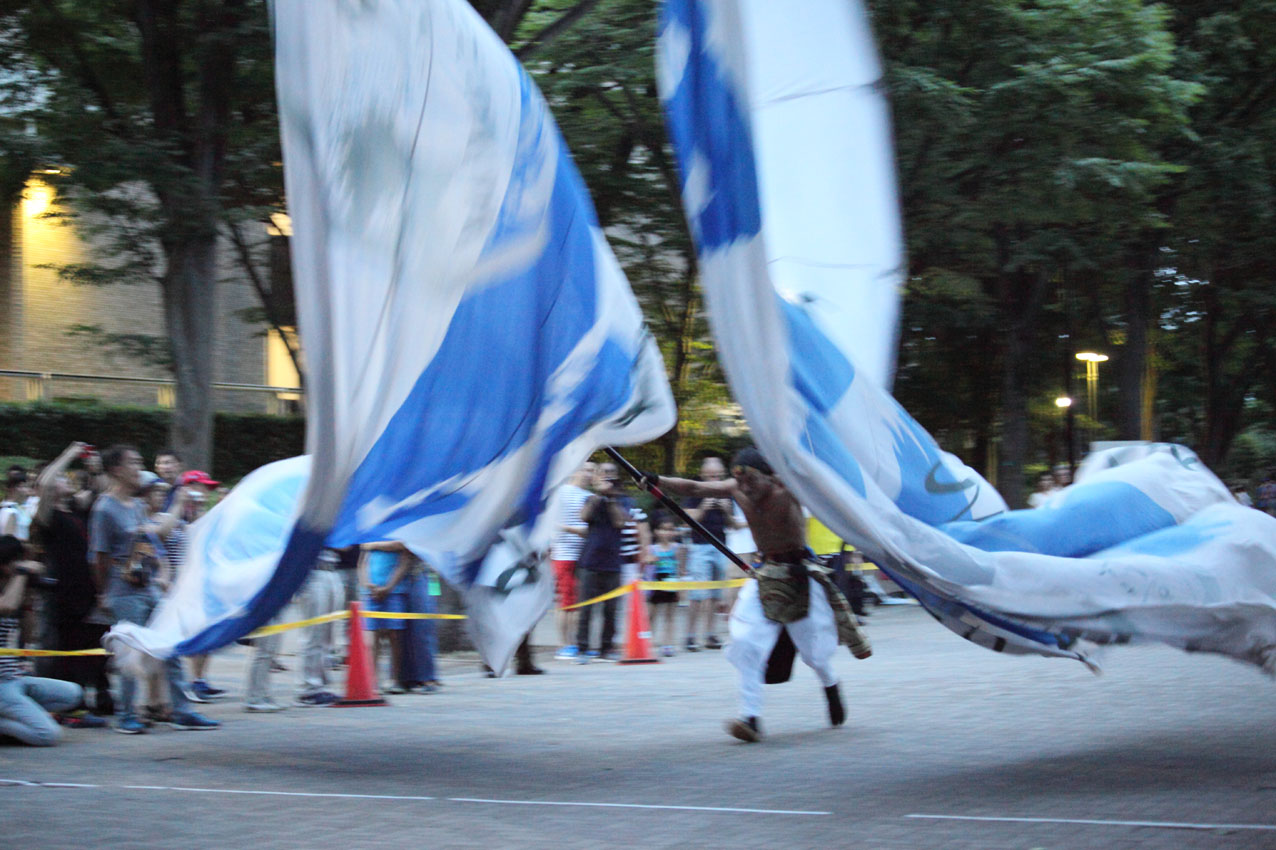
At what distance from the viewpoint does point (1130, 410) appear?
82.9 feet

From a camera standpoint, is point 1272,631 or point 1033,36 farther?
point 1033,36

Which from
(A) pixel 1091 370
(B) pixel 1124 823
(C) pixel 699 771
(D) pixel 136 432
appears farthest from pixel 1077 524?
(A) pixel 1091 370

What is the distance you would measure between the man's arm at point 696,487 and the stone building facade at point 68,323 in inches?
744

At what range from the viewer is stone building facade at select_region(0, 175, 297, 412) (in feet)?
88.4

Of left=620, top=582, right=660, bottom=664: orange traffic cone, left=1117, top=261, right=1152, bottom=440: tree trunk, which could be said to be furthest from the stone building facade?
left=1117, top=261, right=1152, bottom=440: tree trunk

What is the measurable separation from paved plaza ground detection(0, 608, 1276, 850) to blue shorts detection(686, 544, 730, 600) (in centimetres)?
381

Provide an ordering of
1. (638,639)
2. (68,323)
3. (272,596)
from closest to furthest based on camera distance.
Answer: (272,596) → (638,639) → (68,323)

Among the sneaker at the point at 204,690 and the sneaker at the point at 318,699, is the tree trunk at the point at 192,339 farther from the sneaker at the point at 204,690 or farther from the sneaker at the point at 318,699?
the sneaker at the point at 318,699

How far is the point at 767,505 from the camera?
8508 mm

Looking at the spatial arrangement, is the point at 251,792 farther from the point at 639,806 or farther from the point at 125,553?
the point at 125,553

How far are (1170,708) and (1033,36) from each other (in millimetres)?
Answer: 10172

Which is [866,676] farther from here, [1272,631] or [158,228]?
[158,228]

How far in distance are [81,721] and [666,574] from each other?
730 cm

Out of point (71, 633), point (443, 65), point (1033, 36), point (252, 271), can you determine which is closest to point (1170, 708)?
point (443, 65)
